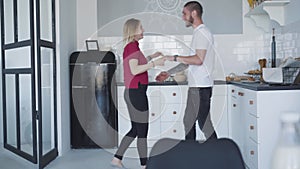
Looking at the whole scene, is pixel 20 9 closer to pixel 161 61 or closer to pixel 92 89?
pixel 92 89

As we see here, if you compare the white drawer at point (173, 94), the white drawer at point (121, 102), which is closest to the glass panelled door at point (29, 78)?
the white drawer at point (121, 102)

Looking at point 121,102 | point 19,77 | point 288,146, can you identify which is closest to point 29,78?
point 19,77

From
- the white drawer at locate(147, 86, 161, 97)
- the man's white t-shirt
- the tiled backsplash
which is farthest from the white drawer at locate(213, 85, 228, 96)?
the man's white t-shirt

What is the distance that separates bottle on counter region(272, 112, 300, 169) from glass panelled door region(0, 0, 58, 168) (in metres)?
3.48

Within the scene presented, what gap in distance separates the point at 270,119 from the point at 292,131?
2.62 meters

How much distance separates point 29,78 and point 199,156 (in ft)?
10.9

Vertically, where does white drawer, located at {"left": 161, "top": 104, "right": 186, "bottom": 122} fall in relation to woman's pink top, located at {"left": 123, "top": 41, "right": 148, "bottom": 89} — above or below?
below

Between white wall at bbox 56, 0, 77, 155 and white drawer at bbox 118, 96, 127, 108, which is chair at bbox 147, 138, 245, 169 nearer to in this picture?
white wall at bbox 56, 0, 77, 155

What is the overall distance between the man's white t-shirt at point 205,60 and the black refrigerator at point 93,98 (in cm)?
168

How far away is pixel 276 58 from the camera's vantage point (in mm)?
4785

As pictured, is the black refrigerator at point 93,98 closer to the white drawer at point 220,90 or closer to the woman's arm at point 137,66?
the white drawer at point 220,90

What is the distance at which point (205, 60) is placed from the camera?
335 centimetres

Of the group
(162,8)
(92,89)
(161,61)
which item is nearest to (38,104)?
(92,89)

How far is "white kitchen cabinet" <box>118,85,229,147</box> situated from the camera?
187 inches
